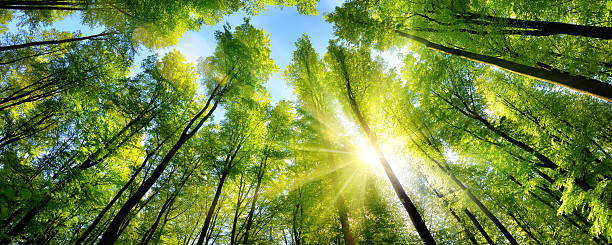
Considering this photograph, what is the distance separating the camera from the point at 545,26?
3.50 metres

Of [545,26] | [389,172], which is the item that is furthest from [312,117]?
[545,26]

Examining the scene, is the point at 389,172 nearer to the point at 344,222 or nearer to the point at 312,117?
the point at 344,222

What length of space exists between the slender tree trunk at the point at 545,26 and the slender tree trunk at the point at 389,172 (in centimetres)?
368

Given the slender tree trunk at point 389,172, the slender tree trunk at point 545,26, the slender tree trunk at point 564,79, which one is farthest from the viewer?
the slender tree trunk at point 389,172

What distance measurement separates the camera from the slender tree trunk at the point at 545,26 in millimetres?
3068

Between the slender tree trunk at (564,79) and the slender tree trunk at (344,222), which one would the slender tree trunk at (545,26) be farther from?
the slender tree trunk at (344,222)

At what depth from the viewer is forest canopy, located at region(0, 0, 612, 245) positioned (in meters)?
5.48

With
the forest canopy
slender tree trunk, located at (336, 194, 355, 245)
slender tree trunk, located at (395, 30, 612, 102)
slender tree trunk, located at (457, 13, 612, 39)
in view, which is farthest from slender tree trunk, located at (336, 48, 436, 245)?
slender tree trunk, located at (457, 13, 612, 39)

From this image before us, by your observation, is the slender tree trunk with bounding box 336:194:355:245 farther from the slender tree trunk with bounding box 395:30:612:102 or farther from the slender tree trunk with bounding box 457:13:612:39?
the slender tree trunk with bounding box 457:13:612:39

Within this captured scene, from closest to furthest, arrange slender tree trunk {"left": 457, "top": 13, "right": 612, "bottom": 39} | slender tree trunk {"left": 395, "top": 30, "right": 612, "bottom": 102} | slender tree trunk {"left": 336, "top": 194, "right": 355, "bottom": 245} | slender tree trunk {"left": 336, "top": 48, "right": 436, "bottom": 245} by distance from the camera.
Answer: slender tree trunk {"left": 395, "top": 30, "right": 612, "bottom": 102}
slender tree trunk {"left": 457, "top": 13, "right": 612, "bottom": 39}
slender tree trunk {"left": 336, "top": 48, "right": 436, "bottom": 245}
slender tree trunk {"left": 336, "top": 194, "right": 355, "bottom": 245}

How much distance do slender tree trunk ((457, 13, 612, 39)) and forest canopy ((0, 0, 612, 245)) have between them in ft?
0.28

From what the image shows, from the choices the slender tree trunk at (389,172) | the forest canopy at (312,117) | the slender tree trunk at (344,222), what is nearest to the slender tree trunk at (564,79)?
the forest canopy at (312,117)

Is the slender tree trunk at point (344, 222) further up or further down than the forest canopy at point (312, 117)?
further down

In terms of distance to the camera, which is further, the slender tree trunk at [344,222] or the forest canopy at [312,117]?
the slender tree trunk at [344,222]
